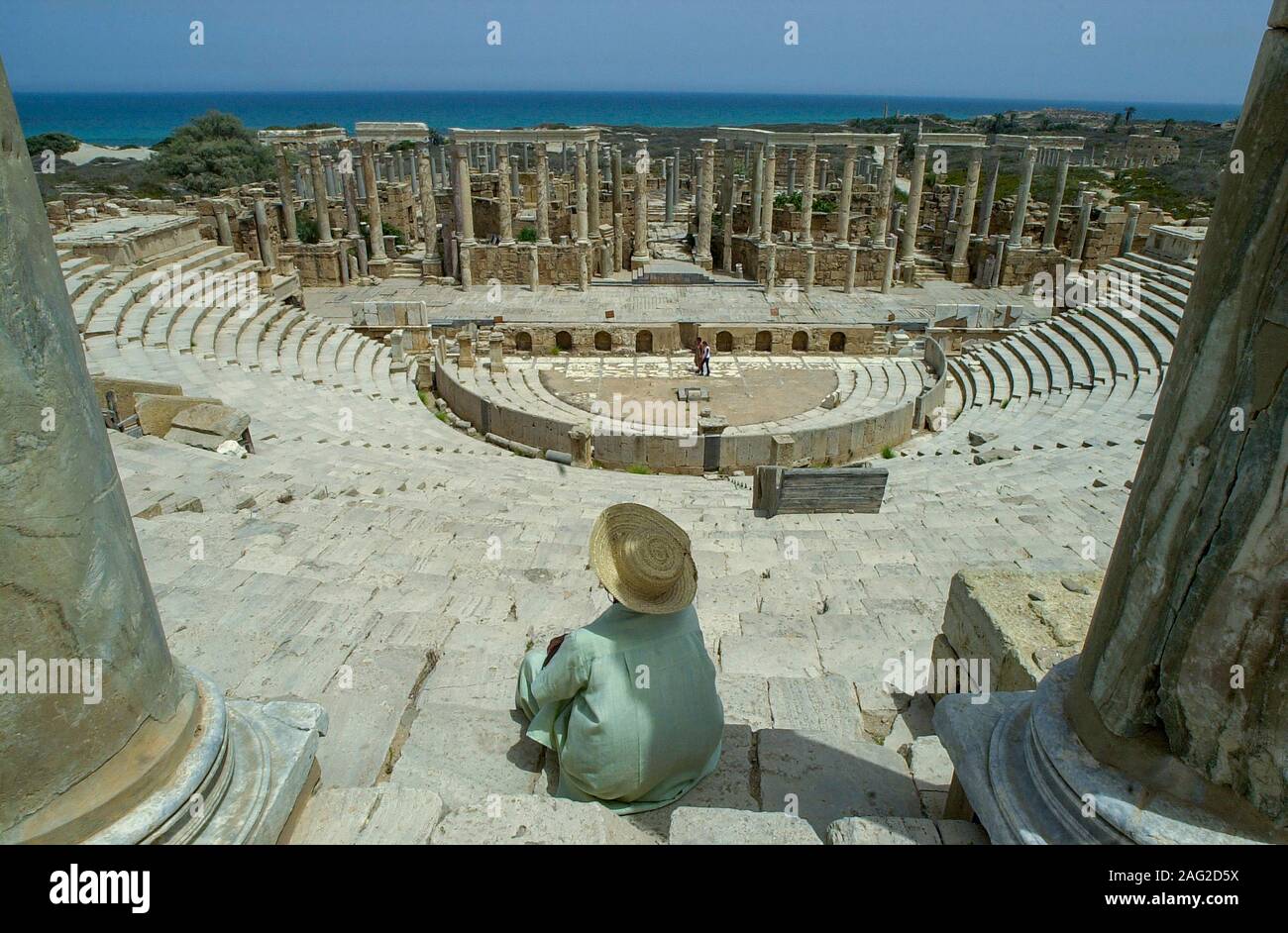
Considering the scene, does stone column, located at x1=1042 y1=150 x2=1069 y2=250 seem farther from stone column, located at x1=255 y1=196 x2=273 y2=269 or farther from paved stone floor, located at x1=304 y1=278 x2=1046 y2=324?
stone column, located at x1=255 y1=196 x2=273 y2=269

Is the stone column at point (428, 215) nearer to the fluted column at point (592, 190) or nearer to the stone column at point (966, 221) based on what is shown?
the fluted column at point (592, 190)

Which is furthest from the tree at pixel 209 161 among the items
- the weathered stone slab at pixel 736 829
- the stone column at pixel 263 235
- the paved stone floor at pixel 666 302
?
the weathered stone slab at pixel 736 829

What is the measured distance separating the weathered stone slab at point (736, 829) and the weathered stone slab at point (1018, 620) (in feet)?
5.91

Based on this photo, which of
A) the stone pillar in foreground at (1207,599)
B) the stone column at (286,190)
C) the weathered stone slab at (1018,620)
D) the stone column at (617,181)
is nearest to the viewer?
the stone pillar in foreground at (1207,599)

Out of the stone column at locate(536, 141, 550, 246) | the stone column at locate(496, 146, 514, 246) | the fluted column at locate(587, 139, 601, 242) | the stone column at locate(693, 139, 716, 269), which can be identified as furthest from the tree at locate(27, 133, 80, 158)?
the stone column at locate(693, 139, 716, 269)

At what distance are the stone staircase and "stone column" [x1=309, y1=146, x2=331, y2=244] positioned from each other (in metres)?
15.1

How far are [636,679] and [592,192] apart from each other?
30.7m

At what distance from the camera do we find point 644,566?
3.54 metres

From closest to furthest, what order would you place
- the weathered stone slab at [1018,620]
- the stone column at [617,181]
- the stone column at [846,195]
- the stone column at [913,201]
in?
1. the weathered stone slab at [1018,620]
2. the stone column at [846,195]
3. the stone column at [913,201]
4. the stone column at [617,181]

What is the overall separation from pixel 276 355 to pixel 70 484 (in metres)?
18.1

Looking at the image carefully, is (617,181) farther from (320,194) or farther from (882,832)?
(882,832)

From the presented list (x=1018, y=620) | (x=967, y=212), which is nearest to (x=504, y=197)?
(x=967, y=212)

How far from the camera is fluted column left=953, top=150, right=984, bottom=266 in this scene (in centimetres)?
3048

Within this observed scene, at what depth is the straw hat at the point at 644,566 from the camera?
11.6 feet
